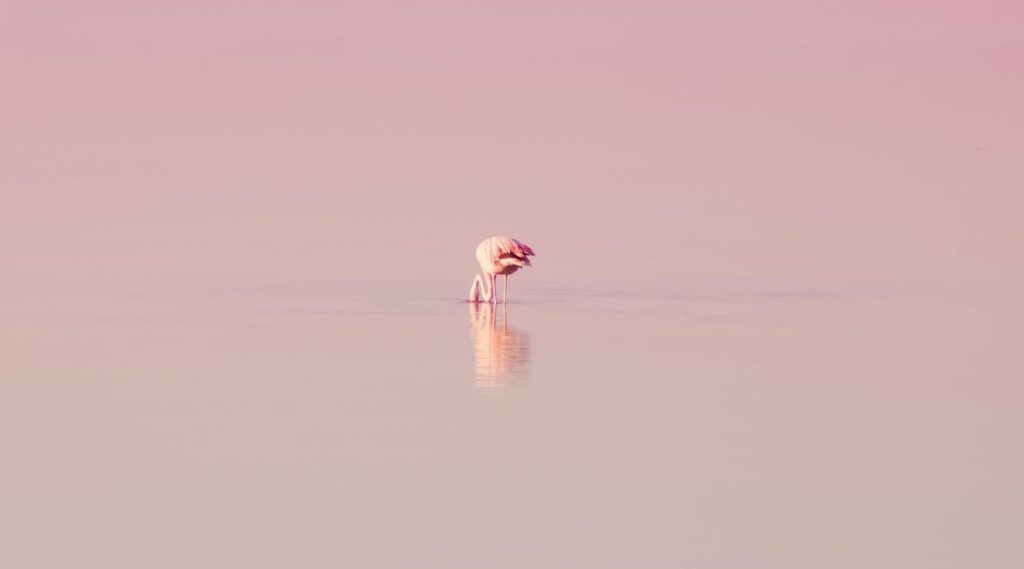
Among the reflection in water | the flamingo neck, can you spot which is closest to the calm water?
the reflection in water

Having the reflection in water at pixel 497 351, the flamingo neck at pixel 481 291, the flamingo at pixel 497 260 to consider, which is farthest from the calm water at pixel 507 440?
the flamingo at pixel 497 260

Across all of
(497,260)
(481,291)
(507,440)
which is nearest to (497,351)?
(507,440)

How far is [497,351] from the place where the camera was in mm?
12555

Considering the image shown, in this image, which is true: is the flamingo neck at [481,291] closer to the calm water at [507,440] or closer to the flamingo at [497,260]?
the flamingo at [497,260]

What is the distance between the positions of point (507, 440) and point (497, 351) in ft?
11.3

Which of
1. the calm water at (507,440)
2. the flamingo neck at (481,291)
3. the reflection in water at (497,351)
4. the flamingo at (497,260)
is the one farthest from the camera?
the flamingo at (497,260)

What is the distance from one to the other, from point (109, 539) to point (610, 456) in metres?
2.27

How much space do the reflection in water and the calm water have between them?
0.10 feet

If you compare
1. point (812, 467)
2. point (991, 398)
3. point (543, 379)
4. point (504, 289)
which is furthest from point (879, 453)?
point (504, 289)

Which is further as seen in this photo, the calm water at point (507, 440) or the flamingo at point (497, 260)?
the flamingo at point (497, 260)

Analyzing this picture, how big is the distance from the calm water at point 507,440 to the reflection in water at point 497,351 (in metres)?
0.03

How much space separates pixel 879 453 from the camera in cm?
905

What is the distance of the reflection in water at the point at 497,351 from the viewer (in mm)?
11219

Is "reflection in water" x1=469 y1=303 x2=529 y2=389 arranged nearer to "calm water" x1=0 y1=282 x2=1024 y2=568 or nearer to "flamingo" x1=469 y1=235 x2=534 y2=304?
"calm water" x1=0 y1=282 x2=1024 y2=568
